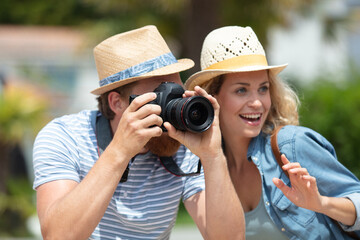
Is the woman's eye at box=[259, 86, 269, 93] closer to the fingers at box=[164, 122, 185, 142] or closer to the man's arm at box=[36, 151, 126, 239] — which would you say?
the fingers at box=[164, 122, 185, 142]

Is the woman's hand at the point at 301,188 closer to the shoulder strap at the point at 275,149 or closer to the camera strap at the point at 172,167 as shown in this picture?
the shoulder strap at the point at 275,149

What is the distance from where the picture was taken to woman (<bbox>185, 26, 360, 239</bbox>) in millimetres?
2625

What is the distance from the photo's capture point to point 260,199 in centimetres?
288

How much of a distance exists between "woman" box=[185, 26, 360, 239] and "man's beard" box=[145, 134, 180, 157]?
40 centimetres

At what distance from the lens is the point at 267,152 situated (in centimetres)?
289

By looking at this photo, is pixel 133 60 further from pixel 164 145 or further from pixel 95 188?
pixel 95 188

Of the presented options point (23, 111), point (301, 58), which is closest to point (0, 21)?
point (301, 58)

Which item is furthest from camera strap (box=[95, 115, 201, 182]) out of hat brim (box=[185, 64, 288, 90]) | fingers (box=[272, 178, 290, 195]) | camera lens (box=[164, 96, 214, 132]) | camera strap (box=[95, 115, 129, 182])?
hat brim (box=[185, 64, 288, 90])

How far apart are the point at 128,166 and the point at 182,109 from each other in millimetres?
433

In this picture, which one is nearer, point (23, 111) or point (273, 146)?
point (273, 146)

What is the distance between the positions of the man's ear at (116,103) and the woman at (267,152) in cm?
48

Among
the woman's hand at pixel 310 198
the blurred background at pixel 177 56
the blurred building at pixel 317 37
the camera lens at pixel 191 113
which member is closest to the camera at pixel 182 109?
the camera lens at pixel 191 113

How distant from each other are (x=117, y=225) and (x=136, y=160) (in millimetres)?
338

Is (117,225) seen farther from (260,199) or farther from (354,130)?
(354,130)
